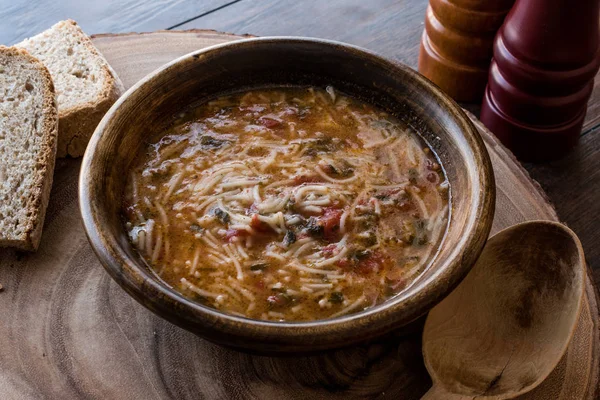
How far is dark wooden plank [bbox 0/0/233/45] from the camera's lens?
18.1 ft

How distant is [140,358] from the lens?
3275mm

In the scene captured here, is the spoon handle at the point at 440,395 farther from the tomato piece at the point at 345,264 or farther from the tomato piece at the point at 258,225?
the tomato piece at the point at 258,225

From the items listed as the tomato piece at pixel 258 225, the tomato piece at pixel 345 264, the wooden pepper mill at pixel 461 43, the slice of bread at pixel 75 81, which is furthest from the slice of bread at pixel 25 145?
the wooden pepper mill at pixel 461 43

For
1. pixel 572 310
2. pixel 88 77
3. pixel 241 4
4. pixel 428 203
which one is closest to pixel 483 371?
pixel 572 310

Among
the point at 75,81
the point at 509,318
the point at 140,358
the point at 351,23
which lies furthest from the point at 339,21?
the point at 140,358

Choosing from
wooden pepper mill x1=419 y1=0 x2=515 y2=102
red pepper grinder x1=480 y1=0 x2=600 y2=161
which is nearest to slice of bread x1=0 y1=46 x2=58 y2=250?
wooden pepper mill x1=419 y1=0 x2=515 y2=102

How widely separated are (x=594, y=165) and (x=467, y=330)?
2.03 meters

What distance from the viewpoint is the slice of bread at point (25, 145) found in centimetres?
369

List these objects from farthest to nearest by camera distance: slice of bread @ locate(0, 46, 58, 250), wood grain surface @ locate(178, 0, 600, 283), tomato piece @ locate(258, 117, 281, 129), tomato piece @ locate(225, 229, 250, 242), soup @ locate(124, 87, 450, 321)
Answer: wood grain surface @ locate(178, 0, 600, 283) → tomato piece @ locate(258, 117, 281, 129) → slice of bread @ locate(0, 46, 58, 250) → tomato piece @ locate(225, 229, 250, 242) → soup @ locate(124, 87, 450, 321)

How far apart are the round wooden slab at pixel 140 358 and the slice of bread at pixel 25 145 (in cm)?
20

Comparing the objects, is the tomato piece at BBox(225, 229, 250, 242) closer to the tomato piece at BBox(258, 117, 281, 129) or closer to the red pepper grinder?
the tomato piece at BBox(258, 117, 281, 129)

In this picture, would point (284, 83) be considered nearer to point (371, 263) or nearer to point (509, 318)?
point (371, 263)

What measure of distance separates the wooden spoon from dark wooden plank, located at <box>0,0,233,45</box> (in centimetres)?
342

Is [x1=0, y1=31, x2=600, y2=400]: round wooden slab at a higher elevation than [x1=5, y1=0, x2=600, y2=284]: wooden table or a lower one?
lower
